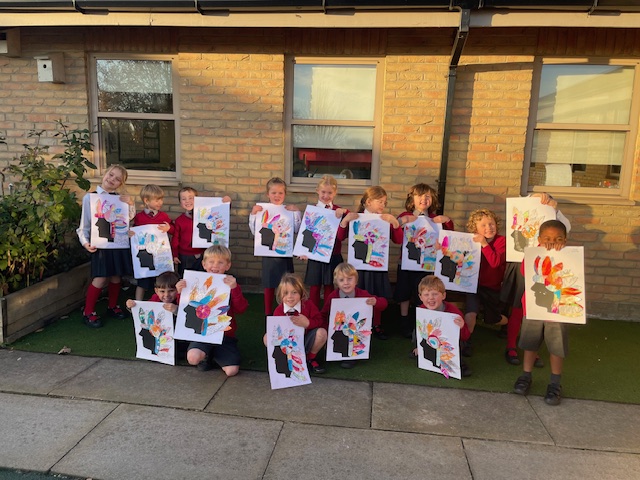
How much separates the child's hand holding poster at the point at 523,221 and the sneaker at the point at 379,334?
1406mm

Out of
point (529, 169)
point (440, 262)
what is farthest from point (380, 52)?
point (440, 262)

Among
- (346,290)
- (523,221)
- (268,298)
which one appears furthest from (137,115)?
(523,221)

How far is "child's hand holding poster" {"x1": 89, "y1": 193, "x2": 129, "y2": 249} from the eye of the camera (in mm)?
4953

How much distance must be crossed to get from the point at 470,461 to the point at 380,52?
4273 mm

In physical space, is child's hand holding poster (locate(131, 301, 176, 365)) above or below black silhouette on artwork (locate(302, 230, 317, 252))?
below

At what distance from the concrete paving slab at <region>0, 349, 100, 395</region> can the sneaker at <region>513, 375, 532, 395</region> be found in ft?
11.6

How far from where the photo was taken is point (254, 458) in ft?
9.88

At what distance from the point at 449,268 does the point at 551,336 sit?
1.14m

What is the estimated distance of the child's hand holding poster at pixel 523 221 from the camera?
4.50 m

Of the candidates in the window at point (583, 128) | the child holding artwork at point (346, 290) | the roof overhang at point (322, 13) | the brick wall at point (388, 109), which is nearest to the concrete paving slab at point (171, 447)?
the child holding artwork at point (346, 290)

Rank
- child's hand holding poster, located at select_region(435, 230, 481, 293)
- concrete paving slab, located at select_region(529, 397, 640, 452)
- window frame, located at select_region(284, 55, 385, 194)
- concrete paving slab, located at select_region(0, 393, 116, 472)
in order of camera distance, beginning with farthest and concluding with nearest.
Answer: window frame, located at select_region(284, 55, 385, 194), child's hand holding poster, located at select_region(435, 230, 481, 293), concrete paving slab, located at select_region(529, 397, 640, 452), concrete paving slab, located at select_region(0, 393, 116, 472)

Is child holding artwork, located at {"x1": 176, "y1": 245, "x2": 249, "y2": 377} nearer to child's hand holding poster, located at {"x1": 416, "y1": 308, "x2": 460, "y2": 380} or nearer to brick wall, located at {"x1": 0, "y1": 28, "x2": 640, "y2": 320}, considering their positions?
child's hand holding poster, located at {"x1": 416, "y1": 308, "x2": 460, "y2": 380}

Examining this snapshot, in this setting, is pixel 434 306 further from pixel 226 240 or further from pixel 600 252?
pixel 600 252

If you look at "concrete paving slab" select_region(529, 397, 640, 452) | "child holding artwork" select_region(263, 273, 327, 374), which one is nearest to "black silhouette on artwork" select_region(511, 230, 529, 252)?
"concrete paving slab" select_region(529, 397, 640, 452)
